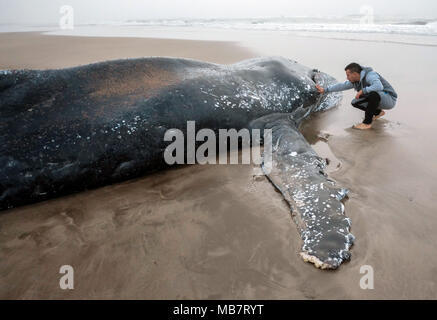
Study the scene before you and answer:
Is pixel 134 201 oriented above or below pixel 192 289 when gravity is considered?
above

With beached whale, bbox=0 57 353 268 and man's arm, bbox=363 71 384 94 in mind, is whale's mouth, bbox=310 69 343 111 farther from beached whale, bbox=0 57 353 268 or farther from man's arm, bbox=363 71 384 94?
beached whale, bbox=0 57 353 268

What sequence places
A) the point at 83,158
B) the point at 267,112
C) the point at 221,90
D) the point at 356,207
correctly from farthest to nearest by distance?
the point at 267,112, the point at 221,90, the point at 83,158, the point at 356,207

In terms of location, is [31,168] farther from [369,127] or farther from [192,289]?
[369,127]

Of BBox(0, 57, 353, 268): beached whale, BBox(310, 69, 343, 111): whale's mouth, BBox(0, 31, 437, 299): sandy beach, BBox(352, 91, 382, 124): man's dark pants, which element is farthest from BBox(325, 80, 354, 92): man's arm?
BBox(0, 57, 353, 268): beached whale

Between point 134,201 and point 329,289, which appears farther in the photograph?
point 134,201

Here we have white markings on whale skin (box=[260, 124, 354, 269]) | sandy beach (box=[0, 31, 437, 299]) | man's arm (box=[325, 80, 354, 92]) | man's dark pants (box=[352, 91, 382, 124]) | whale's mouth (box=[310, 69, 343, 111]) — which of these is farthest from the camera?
whale's mouth (box=[310, 69, 343, 111])

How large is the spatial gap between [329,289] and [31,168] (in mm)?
2421

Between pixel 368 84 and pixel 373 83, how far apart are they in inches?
4.7

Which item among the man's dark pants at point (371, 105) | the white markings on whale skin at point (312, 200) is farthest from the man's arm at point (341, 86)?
the white markings on whale skin at point (312, 200)

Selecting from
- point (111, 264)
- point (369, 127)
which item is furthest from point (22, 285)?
point (369, 127)

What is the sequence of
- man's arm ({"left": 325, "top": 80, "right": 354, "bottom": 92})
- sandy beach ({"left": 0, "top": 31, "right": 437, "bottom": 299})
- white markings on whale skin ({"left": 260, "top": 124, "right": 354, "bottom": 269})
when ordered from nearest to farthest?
sandy beach ({"left": 0, "top": 31, "right": 437, "bottom": 299})
white markings on whale skin ({"left": 260, "top": 124, "right": 354, "bottom": 269})
man's arm ({"left": 325, "top": 80, "right": 354, "bottom": 92})

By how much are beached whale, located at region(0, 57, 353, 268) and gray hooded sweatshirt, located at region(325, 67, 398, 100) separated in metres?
1.46

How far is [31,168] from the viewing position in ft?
8.22

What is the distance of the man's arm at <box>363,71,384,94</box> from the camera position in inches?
163
